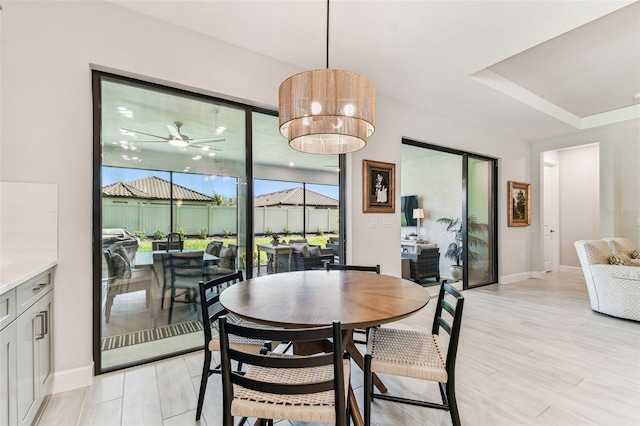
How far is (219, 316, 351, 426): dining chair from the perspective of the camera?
109cm

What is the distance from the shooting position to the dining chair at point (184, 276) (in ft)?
8.62

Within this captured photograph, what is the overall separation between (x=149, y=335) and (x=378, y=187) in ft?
9.58

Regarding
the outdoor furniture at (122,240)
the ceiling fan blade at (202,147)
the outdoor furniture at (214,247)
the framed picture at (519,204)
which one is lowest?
the outdoor furniture at (214,247)

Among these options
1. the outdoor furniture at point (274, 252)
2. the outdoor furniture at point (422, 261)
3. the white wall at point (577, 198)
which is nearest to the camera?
the outdoor furniture at point (274, 252)

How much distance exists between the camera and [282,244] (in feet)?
11.8

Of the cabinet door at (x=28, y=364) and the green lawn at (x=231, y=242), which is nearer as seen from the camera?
the cabinet door at (x=28, y=364)

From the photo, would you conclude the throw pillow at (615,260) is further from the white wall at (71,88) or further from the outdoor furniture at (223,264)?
the white wall at (71,88)

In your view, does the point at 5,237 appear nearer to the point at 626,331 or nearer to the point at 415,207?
the point at 626,331

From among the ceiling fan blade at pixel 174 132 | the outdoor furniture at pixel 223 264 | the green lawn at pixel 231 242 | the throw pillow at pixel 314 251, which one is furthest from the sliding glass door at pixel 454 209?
the ceiling fan blade at pixel 174 132

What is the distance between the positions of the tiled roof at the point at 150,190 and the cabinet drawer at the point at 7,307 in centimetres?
107

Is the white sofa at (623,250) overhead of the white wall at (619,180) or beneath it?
beneath

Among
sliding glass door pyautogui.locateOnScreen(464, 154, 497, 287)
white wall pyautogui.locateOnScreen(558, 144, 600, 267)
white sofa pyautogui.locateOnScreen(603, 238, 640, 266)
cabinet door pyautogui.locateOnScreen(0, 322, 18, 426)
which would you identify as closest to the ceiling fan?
cabinet door pyautogui.locateOnScreen(0, 322, 18, 426)

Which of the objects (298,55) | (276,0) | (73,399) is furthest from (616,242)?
(73,399)

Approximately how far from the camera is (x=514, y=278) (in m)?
5.64
